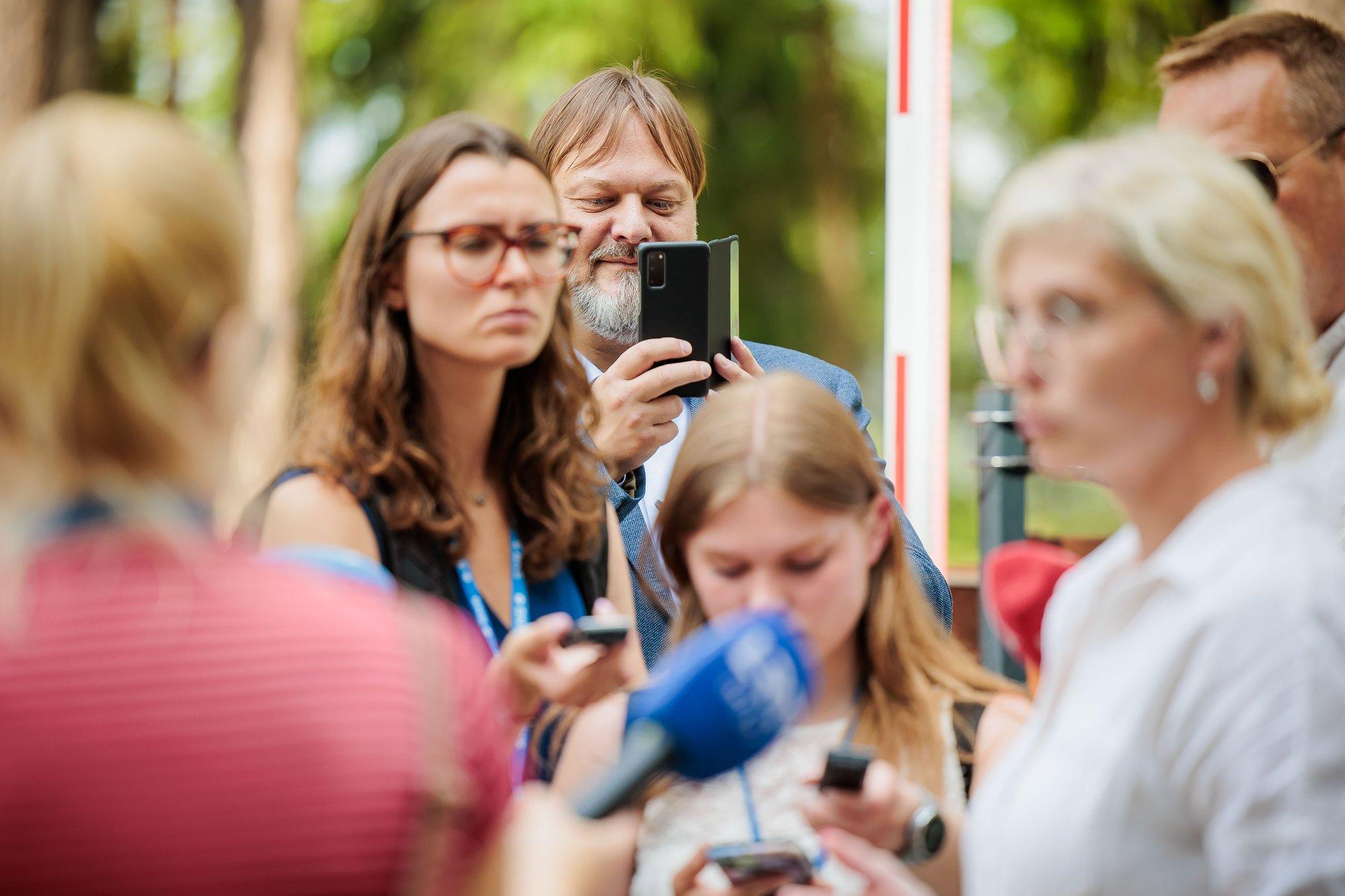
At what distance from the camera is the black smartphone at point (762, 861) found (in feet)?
5.80

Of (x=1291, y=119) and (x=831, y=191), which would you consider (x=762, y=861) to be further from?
(x=831, y=191)

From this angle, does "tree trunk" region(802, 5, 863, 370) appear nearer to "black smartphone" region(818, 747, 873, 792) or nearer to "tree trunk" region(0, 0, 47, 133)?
"tree trunk" region(0, 0, 47, 133)

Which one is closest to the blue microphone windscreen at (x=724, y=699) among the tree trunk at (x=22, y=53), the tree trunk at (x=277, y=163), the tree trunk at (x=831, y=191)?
the tree trunk at (x=22, y=53)

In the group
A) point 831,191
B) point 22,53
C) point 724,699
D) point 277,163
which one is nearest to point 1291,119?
point 724,699


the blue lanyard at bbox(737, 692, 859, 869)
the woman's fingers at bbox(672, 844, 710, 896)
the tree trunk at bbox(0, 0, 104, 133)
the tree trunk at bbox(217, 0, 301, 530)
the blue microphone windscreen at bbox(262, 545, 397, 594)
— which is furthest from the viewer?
the tree trunk at bbox(217, 0, 301, 530)

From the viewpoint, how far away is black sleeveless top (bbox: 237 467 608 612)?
2.23 m

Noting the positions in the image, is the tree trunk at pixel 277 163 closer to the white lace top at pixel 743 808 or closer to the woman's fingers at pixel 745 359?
the woman's fingers at pixel 745 359

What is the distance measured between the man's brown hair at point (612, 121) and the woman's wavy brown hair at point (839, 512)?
47.3 inches

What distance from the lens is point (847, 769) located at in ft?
5.60

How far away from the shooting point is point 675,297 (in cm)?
291

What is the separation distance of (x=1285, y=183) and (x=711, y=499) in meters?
1.35

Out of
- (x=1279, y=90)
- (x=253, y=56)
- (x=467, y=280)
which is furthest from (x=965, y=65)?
(x=467, y=280)

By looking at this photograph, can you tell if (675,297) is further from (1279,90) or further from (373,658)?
(373,658)

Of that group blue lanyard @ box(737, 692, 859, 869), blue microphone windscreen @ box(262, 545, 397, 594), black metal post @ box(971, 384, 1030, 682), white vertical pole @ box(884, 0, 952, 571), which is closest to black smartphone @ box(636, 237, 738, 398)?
blue lanyard @ box(737, 692, 859, 869)
